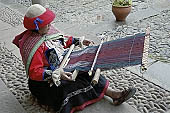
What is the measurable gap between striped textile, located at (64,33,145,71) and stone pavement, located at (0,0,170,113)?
558mm

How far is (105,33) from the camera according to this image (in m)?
4.43

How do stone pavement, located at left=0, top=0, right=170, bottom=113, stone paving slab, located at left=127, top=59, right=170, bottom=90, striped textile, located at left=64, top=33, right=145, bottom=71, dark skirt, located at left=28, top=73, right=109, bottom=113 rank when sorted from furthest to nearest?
1. stone paving slab, located at left=127, top=59, right=170, bottom=90
2. stone pavement, located at left=0, top=0, right=170, bottom=113
3. dark skirt, located at left=28, top=73, right=109, bottom=113
4. striped textile, located at left=64, top=33, right=145, bottom=71

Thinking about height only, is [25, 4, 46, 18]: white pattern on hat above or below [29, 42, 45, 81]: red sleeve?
above

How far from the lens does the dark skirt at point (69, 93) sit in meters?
2.31

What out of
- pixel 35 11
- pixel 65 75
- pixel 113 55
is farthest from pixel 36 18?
pixel 113 55

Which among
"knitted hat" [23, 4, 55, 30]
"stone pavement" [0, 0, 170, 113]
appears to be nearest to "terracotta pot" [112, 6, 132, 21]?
"stone pavement" [0, 0, 170, 113]

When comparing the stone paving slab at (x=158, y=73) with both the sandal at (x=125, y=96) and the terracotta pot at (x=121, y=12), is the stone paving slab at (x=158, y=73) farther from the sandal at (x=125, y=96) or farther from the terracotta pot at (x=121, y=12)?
the terracotta pot at (x=121, y=12)

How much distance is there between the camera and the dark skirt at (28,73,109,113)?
2.31 m

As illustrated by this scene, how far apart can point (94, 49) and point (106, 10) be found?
3465 millimetres

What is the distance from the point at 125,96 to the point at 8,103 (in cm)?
133

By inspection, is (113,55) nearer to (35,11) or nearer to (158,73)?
(35,11)

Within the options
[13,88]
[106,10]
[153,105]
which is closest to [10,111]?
[13,88]

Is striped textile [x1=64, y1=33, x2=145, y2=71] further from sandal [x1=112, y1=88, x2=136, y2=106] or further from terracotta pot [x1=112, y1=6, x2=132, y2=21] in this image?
terracotta pot [x1=112, y1=6, x2=132, y2=21]

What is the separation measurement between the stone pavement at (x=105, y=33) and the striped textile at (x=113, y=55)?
1.83 feet
